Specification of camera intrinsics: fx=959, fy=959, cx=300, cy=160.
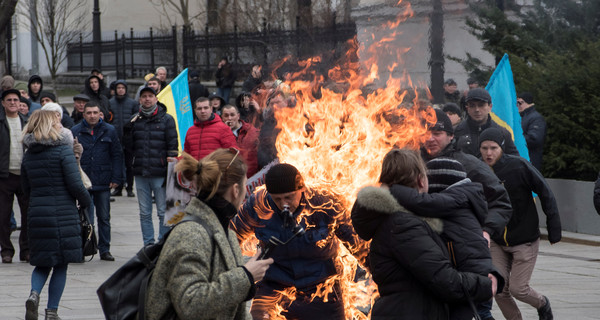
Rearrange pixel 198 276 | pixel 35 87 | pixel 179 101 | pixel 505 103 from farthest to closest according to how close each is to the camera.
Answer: pixel 35 87 < pixel 179 101 < pixel 505 103 < pixel 198 276

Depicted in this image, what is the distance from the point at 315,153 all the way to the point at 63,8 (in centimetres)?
2977

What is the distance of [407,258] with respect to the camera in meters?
4.50

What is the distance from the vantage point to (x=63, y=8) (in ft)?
113

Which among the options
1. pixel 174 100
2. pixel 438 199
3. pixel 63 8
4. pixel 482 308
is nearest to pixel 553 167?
pixel 174 100

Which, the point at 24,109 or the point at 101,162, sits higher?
the point at 24,109

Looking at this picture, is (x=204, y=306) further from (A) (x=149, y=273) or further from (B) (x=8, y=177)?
(B) (x=8, y=177)

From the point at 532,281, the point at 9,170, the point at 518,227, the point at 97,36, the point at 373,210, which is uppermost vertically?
the point at 97,36

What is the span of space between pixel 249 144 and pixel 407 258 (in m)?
7.91

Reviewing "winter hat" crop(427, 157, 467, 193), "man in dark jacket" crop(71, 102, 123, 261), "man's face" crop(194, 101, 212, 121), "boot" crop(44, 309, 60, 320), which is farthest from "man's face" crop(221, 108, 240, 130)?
"winter hat" crop(427, 157, 467, 193)

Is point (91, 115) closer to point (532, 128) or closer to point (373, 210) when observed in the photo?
point (532, 128)

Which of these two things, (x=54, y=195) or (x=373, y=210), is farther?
(x=54, y=195)

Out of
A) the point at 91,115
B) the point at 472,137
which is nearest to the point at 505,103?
the point at 472,137

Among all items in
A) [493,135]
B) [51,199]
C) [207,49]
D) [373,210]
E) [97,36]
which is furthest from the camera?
[97,36]

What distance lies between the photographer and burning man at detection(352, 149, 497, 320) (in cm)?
449
